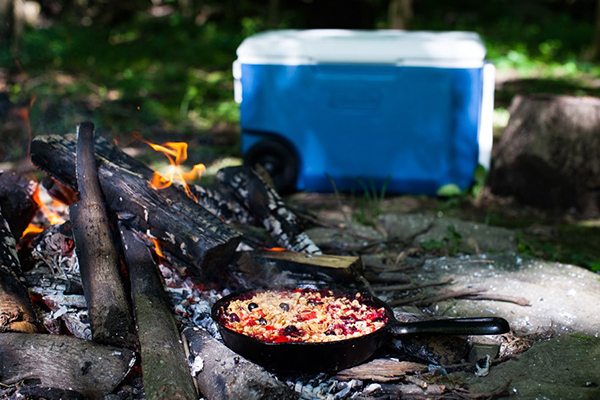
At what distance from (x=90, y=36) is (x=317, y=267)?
12.8 metres

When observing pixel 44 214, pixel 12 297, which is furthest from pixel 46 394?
pixel 44 214

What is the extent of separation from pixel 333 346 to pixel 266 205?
1.67 metres

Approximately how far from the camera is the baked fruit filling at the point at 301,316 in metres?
2.54

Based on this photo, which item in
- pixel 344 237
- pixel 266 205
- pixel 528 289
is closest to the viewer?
pixel 528 289

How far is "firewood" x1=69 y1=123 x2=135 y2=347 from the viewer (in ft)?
8.34

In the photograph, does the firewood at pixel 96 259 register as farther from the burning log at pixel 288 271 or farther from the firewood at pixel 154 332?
the burning log at pixel 288 271

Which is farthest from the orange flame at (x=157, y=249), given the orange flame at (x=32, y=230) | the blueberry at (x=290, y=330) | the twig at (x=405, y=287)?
the twig at (x=405, y=287)

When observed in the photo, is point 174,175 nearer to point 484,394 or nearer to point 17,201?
point 17,201

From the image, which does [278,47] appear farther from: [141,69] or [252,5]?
[252,5]

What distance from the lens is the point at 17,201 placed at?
3.42 meters

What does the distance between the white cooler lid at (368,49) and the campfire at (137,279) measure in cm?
163

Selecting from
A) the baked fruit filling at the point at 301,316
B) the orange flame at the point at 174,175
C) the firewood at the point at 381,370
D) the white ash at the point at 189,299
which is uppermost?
the orange flame at the point at 174,175

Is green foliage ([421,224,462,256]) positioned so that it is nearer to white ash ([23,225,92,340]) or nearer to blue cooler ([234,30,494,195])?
blue cooler ([234,30,494,195])

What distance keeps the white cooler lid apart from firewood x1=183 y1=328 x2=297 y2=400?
10.5 ft
